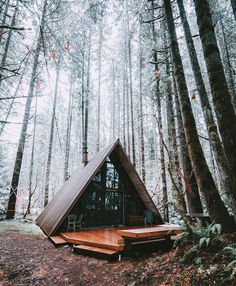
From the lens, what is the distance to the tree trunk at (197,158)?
347 cm

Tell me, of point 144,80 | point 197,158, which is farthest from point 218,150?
point 144,80

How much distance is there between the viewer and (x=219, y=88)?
127 inches

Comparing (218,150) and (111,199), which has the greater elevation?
(218,150)

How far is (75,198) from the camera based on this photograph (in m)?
6.69

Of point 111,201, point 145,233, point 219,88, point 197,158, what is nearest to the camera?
point 219,88

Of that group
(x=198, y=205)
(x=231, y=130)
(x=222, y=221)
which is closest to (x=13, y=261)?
(x=222, y=221)

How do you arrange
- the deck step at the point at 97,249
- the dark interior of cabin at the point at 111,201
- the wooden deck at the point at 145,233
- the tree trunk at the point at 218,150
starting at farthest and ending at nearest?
the dark interior of cabin at the point at 111,201, the deck step at the point at 97,249, the wooden deck at the point at 145,233, the tree trunk at the point at 218,150

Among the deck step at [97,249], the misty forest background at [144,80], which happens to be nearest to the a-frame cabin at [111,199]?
the misty forest background at [144,80]

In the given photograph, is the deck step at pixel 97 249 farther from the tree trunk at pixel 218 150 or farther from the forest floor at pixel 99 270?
the tree trunk at pixel 218 150

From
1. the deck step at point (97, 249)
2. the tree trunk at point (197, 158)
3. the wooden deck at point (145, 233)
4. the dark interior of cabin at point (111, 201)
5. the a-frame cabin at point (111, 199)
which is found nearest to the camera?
the tree trunk at point (197, 158)

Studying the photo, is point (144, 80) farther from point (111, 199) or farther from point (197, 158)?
point (197, 158)

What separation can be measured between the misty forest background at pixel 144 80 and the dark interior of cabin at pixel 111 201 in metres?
1.62

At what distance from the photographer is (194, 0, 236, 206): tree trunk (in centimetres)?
296

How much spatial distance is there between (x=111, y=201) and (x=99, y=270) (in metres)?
5.17
